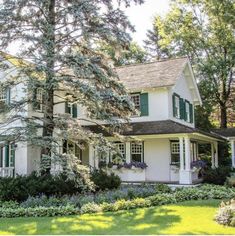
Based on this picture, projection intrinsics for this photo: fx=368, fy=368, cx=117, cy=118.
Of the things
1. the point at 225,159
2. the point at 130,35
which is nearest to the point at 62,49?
the point at 130,35

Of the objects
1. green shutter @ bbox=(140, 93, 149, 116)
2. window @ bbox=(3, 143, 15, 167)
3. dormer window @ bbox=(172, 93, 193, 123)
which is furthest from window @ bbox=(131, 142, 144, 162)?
window @ bbox=(3, 143, 15, 167)

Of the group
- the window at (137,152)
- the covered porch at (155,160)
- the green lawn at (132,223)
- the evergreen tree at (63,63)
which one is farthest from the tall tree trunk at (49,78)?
the window at (137,152)

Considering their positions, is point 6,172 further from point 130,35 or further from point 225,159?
point 225,159

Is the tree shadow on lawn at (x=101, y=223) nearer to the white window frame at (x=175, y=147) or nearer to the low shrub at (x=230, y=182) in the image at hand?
the low shrub at (x=230, y=182)

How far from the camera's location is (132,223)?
9.97 meters

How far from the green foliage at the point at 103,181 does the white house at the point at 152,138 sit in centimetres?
273

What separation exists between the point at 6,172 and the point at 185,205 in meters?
11.4

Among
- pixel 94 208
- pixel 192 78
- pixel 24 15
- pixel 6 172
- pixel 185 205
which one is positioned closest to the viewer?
pixel 94 208

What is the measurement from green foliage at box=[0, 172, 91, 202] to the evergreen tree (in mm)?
1056

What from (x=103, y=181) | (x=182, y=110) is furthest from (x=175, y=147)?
(x=103, y=181)

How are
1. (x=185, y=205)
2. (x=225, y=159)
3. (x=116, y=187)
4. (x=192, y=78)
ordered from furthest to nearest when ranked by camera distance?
(x=225, y=159)
(x=192, y=78)
(x=116, y=187)
(x=185, y=205)

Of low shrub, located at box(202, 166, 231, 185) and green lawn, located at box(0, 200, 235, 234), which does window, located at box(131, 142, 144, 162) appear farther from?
green lawn, located at box(0, 200, 235, 234)

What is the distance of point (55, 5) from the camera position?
1563 cm

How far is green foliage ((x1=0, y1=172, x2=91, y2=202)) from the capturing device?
45.9ft
